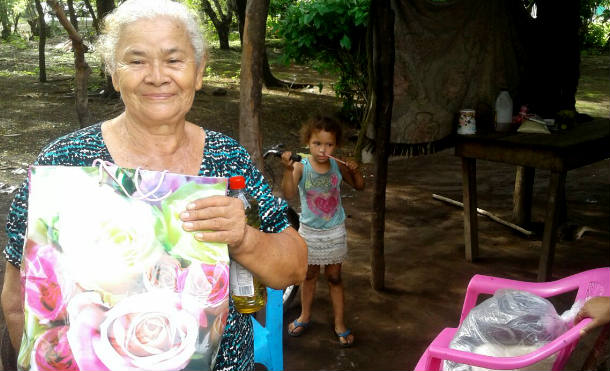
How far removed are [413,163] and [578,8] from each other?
10.9 ft

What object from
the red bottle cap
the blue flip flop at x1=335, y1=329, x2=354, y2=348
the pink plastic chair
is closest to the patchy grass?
the blue flip flop at x1=335, y1=329, x2=354, y2=348

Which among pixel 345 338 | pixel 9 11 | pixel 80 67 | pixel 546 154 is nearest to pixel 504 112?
pixel 546 154

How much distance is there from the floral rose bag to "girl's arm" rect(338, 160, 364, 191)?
2634 millimetres

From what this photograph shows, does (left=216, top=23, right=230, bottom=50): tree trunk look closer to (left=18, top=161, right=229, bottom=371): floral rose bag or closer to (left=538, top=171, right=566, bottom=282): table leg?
(left=538, top=171, right=566, bottom=282): table leg

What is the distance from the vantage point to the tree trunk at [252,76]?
11.5ft

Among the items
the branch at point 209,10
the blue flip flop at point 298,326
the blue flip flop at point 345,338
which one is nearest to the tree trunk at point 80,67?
the blue flip flop at point 298,326

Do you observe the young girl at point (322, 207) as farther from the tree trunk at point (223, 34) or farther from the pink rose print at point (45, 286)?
the tree trunk at point (223, 34)

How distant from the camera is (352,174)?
396cm

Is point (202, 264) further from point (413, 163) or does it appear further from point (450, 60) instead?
point (413, 163)

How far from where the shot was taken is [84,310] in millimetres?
1228

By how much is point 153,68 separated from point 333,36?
266 inches

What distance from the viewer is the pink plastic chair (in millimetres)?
2098

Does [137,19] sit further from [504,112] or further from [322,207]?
[504,112]

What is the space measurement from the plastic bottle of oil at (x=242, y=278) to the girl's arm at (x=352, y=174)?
2.23 m
